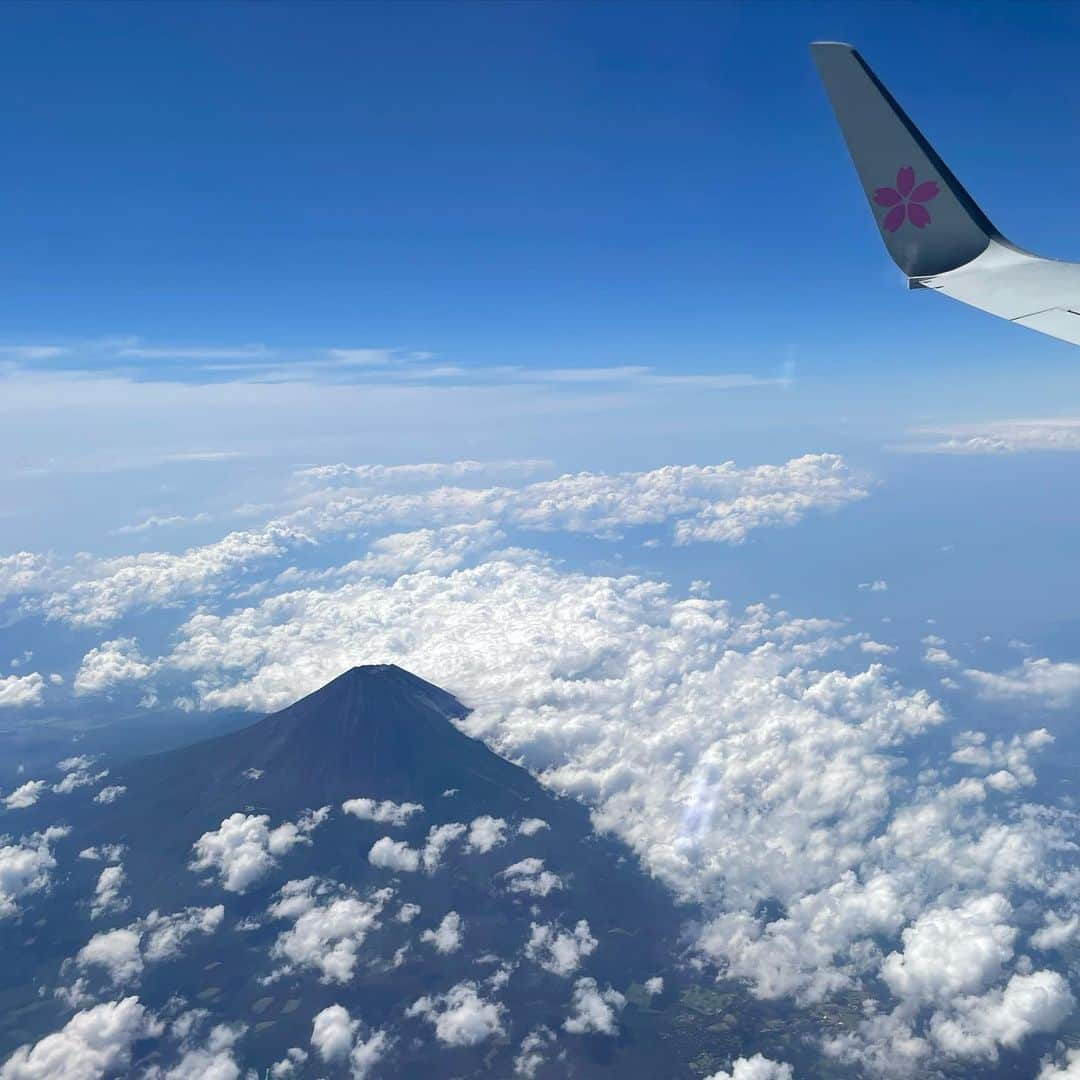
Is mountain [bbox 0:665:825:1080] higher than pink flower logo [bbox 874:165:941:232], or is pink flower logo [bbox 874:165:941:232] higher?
pink flower logo [bbox 874:165:941:232]

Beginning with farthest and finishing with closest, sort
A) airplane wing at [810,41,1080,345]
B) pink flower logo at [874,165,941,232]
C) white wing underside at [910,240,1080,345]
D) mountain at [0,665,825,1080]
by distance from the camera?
mountain at [0,665,825,1080] < pink flower logo at [874,165,941,232] < airplane wing at [810,41,1080,345] < white wing underside at [910,240,1080,345]

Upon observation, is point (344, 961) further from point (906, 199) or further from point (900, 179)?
point (900, 179)

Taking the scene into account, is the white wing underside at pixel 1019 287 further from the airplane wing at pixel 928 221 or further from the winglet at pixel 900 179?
the winglet at pixel 900 179

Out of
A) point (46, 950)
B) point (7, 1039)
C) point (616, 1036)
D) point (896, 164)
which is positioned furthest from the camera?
point (46, 950)

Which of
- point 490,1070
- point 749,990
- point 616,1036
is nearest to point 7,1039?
point 490,1070

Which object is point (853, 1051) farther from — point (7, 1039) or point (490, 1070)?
point (7, 1039)

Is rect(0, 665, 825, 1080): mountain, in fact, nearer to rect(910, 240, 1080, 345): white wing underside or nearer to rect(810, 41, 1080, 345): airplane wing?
rect(910, 240, 1080, 345): white wing underside

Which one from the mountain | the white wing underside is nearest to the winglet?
the white wing underside

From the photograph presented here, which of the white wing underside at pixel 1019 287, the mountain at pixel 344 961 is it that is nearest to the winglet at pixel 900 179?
the white wing underside at pixel 1019 287
